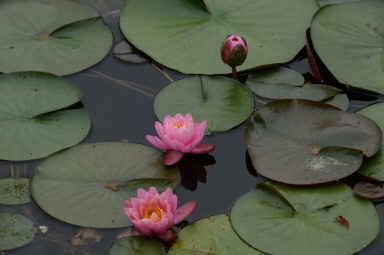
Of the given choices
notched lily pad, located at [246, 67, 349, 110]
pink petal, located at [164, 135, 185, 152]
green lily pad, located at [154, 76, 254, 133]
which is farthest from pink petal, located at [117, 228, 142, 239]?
notched lily pad, located at [246, 67, 349, 110]

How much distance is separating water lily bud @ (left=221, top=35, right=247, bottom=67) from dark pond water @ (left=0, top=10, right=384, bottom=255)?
353 millimetres

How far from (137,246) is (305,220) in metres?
0.88

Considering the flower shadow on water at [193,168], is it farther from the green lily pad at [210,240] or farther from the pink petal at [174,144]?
the green lily pad at [210,240]

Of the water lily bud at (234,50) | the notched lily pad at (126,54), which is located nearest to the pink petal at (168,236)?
the water lily bud at (234,50)

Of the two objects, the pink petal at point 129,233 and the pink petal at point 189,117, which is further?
the pink petal at point 189,117

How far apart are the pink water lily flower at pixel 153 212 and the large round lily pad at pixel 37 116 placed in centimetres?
78

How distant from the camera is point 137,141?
11.0ft

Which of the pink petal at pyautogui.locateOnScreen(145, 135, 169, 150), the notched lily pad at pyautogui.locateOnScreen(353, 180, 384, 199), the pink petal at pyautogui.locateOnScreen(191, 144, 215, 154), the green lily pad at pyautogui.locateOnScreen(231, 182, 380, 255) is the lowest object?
the green lily pad at pyautogui.locateOnScreen(231, 182, 380, 255)

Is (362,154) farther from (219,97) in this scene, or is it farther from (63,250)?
(63,250)

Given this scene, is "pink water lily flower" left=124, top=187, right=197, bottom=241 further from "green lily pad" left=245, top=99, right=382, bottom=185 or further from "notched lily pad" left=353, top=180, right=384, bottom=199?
"notched lily pad" left=353, top=180, right=384, bottom=199

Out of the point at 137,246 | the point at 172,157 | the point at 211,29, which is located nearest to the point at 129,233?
the point at 137,246

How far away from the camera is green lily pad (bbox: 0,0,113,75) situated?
388 centimetres

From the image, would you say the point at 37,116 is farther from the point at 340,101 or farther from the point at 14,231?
the point at 340,101

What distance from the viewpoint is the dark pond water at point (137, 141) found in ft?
9.31
